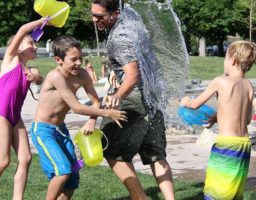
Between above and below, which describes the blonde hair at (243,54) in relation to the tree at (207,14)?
above

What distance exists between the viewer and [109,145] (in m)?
4.71

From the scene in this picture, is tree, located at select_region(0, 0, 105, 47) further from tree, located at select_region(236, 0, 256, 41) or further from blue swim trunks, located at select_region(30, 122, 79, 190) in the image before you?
blue swim trunks, located at select_region(30, 122, 79, 190)

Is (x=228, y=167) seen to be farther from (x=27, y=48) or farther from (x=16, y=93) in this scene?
(x=27, y=48)

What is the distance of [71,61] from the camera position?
4.52m

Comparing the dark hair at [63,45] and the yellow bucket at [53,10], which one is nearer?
the dark hair at [63,45]

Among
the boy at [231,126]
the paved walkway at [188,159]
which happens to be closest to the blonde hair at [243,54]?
the boy at [231,126]

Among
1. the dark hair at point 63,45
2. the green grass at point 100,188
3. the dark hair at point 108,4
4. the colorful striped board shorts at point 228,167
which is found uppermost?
the dark hair at point 108,4

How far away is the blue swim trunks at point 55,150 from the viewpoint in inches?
178

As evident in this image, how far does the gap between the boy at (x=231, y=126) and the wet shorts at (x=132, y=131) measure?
0.59 m

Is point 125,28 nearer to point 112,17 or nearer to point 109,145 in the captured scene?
point 112,17

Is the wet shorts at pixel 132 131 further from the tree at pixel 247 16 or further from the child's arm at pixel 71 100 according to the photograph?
the tree at pixel 247 16

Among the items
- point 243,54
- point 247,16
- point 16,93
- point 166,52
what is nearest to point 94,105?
point 16,93

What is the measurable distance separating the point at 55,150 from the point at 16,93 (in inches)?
25.0

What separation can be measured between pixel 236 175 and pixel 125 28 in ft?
4.47
